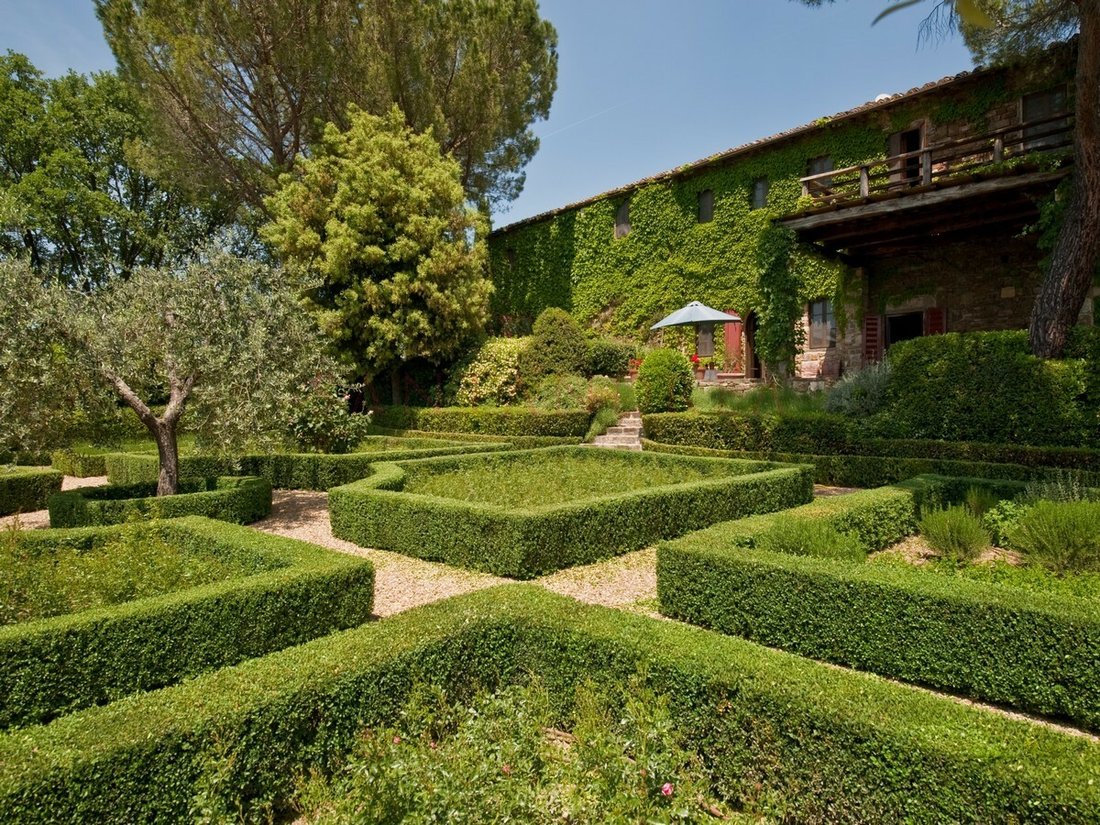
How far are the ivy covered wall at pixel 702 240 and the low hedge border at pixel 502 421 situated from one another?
546 centimetres

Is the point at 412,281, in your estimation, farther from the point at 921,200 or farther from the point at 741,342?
the point at 921,200

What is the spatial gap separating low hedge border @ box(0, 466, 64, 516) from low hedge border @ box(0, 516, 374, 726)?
9.29 metres

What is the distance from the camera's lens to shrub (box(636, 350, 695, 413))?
15.2 meters

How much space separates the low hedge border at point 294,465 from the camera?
39.9ft

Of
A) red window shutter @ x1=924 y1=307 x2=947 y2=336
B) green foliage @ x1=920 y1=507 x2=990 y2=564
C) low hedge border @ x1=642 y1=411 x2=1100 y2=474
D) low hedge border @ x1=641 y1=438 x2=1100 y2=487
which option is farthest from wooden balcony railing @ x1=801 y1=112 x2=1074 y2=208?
green foliage @ x1=920 y1=507 x2=990 y2=564

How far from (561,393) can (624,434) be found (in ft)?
7.69

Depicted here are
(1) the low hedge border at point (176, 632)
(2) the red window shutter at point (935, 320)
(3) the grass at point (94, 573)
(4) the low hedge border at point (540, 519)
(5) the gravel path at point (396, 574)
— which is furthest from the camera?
(2) the red window shutter at point (935, 320)

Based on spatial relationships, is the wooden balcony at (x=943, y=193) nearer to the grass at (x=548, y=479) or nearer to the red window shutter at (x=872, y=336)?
the red window shutter at (x=872, y=336)

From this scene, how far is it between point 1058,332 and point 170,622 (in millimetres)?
12996

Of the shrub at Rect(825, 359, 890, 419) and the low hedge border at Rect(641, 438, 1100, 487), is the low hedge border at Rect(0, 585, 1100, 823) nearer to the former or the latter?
the low hedge border at Rect(641, 438, 1100, 487)

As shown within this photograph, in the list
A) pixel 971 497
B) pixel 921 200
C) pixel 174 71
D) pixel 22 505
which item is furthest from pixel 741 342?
pixel 174 71

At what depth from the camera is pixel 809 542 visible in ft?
20.1

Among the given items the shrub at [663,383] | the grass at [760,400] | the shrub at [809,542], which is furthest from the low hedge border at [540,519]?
the shrub at [663,383]

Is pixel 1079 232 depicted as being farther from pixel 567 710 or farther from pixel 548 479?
pixel 567 710
